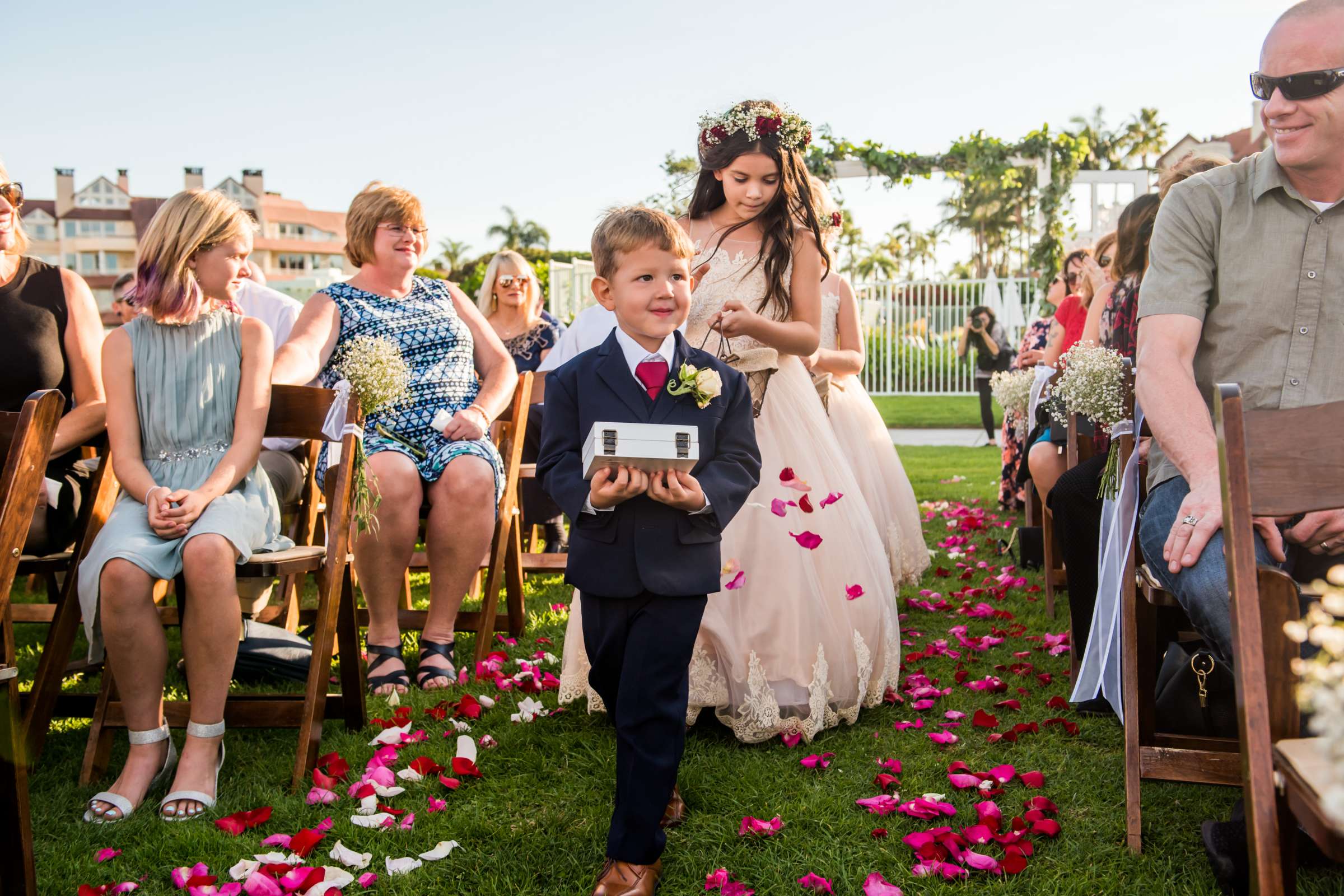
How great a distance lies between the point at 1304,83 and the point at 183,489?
3.39 m

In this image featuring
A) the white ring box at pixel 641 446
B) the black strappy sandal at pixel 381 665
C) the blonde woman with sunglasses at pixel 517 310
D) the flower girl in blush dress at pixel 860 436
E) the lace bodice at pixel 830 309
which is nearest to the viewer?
the white ring box at pixel 641 446

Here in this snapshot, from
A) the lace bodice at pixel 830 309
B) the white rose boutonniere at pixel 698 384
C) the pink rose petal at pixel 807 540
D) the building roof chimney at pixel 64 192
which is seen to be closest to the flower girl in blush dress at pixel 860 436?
the lace bodice at pixel 830 309

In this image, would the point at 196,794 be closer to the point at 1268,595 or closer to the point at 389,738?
the point at 389,738

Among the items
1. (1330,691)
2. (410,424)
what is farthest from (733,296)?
(1330,691)

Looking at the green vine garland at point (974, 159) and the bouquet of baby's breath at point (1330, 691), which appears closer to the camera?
the bouquet of baby's breath at point (1330, 691)

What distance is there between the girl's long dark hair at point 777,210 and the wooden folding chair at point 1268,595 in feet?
7.08

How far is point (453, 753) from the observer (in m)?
3.69

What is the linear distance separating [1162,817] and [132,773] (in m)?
3.01

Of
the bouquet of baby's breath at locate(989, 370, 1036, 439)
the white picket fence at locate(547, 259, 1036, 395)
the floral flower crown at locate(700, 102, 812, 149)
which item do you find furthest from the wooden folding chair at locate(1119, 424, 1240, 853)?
the white picket fence at locate(547, 259, 1036, 395)

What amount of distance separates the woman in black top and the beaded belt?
0.56m

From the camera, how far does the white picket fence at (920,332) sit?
1995cm

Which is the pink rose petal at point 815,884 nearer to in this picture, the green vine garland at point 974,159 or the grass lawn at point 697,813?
the grass lawn at point 697,813

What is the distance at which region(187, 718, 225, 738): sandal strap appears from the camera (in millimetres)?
3367

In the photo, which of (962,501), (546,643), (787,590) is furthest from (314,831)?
(962,501)
